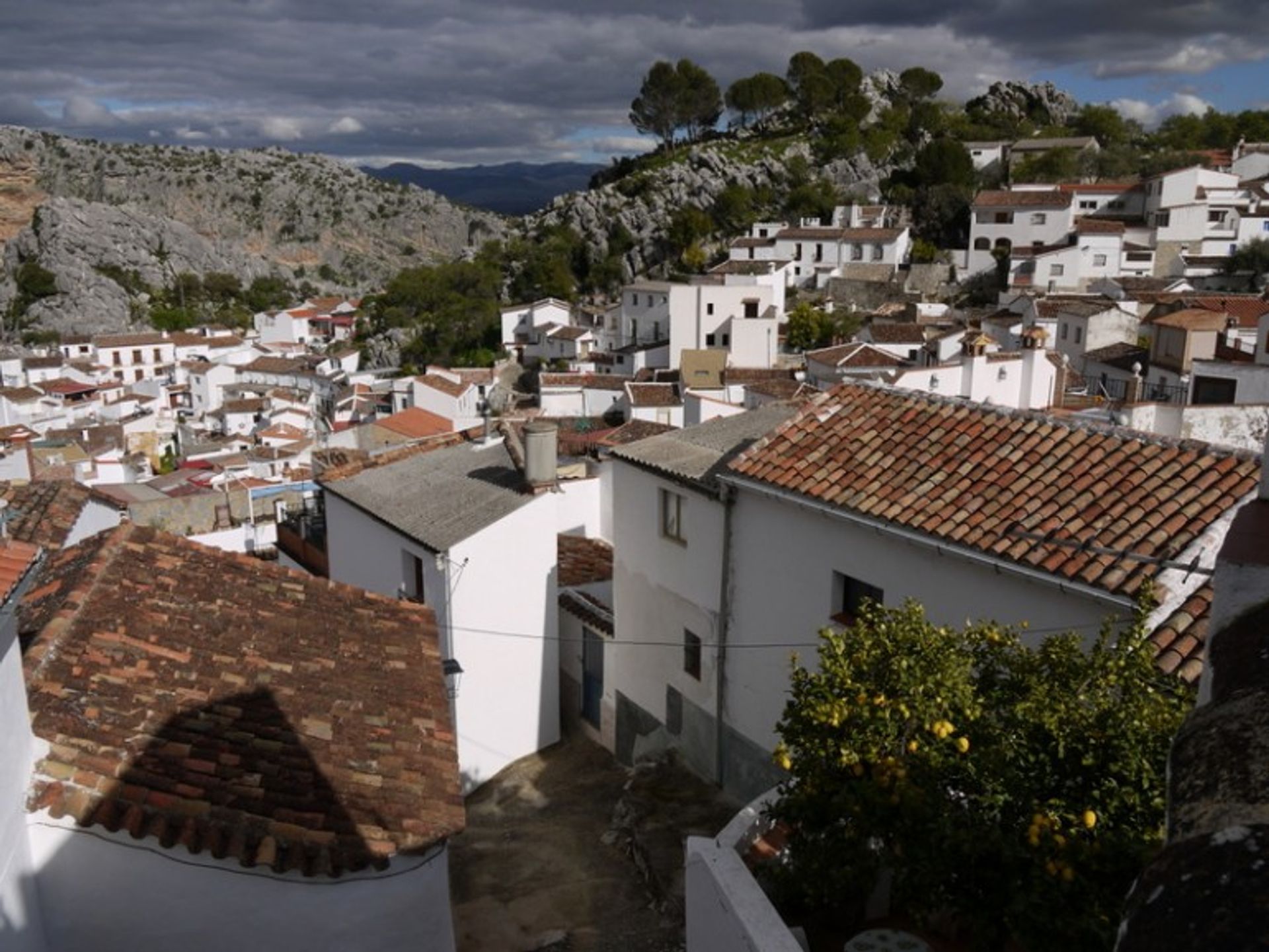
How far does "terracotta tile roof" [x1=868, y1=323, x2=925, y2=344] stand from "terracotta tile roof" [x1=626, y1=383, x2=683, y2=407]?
1180cm

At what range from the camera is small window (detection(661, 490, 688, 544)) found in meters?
15.7

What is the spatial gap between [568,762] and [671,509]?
556 centimetres

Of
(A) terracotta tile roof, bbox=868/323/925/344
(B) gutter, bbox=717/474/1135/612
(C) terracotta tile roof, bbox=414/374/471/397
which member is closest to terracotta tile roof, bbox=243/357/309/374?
(C) terracotta tile roof, bbox=414/374/471/397

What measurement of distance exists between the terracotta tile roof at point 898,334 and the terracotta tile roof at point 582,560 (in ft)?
117

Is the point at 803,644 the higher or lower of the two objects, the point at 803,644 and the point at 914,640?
the lower

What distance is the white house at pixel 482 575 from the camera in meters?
16.7

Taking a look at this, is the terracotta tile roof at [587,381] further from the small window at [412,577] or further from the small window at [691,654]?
the small window at [691,654]

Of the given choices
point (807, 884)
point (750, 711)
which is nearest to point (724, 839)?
point (807, 884)

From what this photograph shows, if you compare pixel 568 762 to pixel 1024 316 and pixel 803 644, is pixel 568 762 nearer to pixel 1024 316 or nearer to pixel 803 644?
pixel 803 644

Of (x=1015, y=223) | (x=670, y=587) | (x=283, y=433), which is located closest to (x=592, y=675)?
(x=670, y=587)

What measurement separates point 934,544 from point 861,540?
136 centimetres

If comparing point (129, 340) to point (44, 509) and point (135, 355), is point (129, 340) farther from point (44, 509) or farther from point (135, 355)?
point (44, 509)

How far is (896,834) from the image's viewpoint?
606 centimetres

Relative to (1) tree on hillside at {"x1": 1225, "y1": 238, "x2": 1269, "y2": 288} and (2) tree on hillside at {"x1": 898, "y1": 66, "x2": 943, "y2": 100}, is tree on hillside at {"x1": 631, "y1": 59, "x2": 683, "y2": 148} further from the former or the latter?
(1) tree on hillside at {"x1": 1225, "y1": 238, "x2": 1269, "y2": 288}
